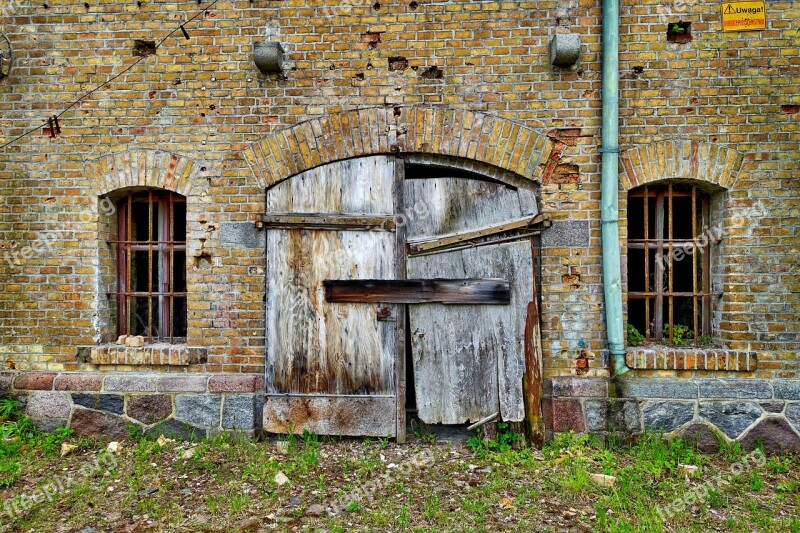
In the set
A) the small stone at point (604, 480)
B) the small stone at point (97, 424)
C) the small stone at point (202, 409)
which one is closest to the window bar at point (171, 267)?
the small stone at point (202, 409)

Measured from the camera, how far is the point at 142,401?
14.4 feet

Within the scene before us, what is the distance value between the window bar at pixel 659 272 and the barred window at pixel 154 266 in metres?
4.44

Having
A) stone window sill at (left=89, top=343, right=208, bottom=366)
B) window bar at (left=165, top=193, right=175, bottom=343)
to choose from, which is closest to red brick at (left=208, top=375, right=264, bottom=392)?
stone window sill at (left=89, top=343, right=208, bottom=366)

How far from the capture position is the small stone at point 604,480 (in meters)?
3.66

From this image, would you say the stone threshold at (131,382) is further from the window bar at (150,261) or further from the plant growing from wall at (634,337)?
the plant growing from wall at (634,337)

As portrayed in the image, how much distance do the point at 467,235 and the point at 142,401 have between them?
10.9ft

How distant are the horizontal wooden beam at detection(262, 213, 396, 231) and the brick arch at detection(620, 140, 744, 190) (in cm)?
225

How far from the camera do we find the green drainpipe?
13.5 feet

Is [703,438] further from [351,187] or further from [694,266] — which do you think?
[351,187]

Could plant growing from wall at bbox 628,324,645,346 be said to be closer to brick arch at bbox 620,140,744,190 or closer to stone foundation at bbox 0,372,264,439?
brick arch at bbox 620,140,744,190

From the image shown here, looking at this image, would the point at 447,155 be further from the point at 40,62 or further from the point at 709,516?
the point at 40,62

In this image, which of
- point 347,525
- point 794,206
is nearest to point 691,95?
point 794,206

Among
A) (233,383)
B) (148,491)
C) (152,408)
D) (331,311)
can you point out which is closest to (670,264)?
(331,311)

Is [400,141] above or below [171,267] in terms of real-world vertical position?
above
